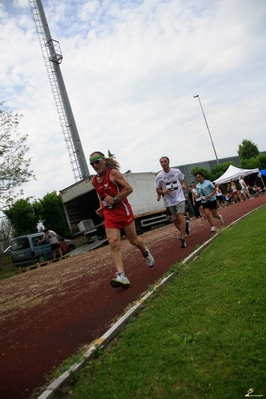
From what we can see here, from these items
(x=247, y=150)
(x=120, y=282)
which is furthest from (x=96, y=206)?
(x=247, y=150)

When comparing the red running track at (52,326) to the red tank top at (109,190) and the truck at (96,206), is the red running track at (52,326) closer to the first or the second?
the red tank top at (109,190)

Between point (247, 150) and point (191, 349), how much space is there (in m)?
69.8

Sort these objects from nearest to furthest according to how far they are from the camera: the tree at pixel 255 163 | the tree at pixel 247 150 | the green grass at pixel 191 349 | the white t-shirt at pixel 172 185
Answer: the green grass at pixel 191 349, the white t-shirt at pixel 172 185, the tree at pixel 255 163, the tree at pixel 247 150

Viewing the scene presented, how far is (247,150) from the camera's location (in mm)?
67312

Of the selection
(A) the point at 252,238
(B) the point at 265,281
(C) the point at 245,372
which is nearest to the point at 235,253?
(A) the point at 252,238

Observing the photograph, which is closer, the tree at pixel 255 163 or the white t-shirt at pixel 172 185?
the white t-shirt at pixel 172 185

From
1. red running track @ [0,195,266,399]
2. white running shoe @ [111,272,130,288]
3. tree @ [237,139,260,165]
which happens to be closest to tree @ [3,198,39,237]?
red running track @ [0,195,266,399]

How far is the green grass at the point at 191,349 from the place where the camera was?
6.42 feet

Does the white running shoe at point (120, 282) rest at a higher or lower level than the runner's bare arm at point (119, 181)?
lower

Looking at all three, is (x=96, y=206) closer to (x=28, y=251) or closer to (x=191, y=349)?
(x=28, y=251)

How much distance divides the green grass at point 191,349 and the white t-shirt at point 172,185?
4.01m

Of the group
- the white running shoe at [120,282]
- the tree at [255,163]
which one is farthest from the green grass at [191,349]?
the tree at [255,163]

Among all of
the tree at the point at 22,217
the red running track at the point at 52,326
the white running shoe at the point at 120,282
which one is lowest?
the red running track at the point at 52,326

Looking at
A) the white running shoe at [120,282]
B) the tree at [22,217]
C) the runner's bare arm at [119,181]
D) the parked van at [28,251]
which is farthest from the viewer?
the tree at [22,217]
